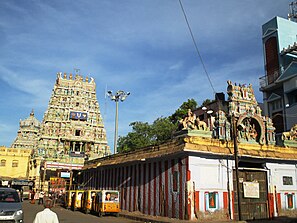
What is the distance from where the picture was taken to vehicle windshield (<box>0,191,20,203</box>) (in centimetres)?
1366

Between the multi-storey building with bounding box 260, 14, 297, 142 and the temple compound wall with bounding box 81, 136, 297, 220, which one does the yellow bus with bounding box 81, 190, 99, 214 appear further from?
the multi-storey building with bounding box 260, 14, 297, 142

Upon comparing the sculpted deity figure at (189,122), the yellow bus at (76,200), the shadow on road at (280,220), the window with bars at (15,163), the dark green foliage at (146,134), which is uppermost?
the dark green foliage at (146,134)

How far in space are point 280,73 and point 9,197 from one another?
3255 cm

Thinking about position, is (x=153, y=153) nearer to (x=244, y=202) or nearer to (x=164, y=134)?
(x=244, y=202)

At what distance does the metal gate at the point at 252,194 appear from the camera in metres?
19.2

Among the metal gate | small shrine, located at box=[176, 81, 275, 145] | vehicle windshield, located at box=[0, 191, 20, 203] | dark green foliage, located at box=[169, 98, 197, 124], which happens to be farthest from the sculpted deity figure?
dark green foliage, located at box=[169, 98, 197, 124]

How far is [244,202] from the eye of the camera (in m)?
19.3

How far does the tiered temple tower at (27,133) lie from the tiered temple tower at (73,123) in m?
24.2

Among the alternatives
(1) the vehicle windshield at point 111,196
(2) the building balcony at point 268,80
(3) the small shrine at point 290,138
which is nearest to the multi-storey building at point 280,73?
(2) the building balcony at point 268,80

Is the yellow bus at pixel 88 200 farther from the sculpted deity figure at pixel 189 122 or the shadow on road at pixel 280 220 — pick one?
the shadow on road at pixel 280 220

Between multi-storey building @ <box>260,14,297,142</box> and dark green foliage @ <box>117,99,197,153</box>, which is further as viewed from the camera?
dark green foliage @ <box>117,99,197,153</box>

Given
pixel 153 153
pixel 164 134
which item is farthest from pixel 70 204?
pixel 164 134

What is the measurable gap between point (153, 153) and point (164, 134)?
29181mm

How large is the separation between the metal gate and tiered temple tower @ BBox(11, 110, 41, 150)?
243ft
